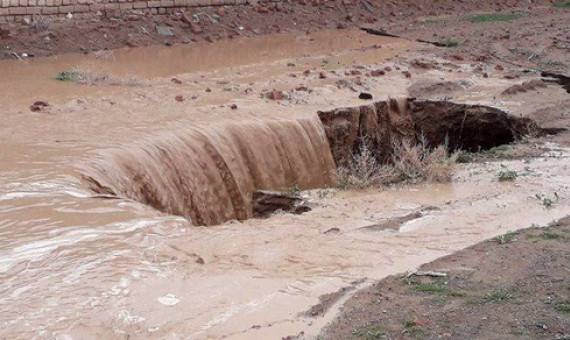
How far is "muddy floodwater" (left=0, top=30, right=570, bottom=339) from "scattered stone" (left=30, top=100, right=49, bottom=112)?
3.5 inches

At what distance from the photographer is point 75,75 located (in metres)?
13.4

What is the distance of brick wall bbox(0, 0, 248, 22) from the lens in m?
15.9

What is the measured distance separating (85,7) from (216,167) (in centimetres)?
803

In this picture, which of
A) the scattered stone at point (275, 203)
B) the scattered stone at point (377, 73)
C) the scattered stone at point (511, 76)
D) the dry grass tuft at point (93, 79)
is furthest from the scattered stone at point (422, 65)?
the scattered stone at point (275, 203)

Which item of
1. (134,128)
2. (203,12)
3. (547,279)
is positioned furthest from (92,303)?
(203,12)

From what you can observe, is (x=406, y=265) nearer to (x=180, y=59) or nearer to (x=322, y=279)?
(x=322, y=279)

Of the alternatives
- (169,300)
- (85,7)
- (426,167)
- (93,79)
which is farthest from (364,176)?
(85,7)

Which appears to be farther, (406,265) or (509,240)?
(509,240)

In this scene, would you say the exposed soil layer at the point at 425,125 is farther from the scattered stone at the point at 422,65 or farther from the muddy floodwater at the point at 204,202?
the scattered stone at the point at 422,65

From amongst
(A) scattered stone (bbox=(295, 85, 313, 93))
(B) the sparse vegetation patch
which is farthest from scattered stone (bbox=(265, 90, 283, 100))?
(B) the sparse vegetation patch

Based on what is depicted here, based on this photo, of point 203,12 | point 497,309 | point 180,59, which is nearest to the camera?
point 497,309

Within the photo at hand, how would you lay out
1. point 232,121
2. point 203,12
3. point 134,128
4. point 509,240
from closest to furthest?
1. point 509,240
2. point 134,128
3. point 232,121
4. point 203,12

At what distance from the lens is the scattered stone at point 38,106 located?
11.0 m

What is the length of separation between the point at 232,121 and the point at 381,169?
186cm
